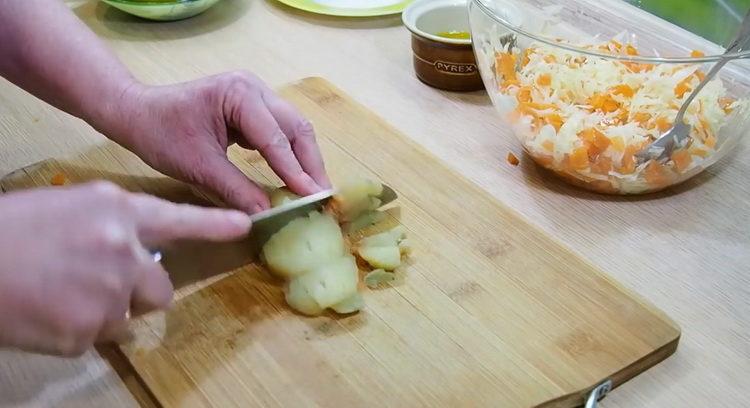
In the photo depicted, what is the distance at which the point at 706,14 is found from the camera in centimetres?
130

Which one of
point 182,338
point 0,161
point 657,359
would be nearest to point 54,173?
point 0,161

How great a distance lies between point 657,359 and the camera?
850 millimetres

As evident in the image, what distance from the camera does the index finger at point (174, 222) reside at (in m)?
0.72

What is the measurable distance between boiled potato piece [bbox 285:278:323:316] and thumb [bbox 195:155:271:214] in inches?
4.4

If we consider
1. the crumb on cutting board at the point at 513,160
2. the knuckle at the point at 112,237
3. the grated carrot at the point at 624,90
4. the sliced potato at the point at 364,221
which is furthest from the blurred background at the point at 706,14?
the knuckle at the point at 112,237

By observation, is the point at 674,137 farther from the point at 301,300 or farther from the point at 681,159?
the point at 301,300

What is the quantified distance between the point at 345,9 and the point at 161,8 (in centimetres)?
32

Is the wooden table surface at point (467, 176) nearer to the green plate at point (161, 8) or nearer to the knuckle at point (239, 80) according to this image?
the green plate at point (161, 8)

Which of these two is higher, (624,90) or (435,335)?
(624,90)

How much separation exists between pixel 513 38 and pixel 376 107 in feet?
0.77

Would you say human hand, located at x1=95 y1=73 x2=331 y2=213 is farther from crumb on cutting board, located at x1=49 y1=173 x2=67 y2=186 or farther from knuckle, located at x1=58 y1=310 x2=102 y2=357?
knuckle, located at x1=58 y1=310 x2=102 y2=357

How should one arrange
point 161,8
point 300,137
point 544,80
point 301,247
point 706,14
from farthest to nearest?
point 161,8
point 706,14
point 544,80
point 300,137
point 301,247

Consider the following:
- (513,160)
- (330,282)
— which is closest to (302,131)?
(330,282)

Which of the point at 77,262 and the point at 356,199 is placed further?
the point at 356,199
